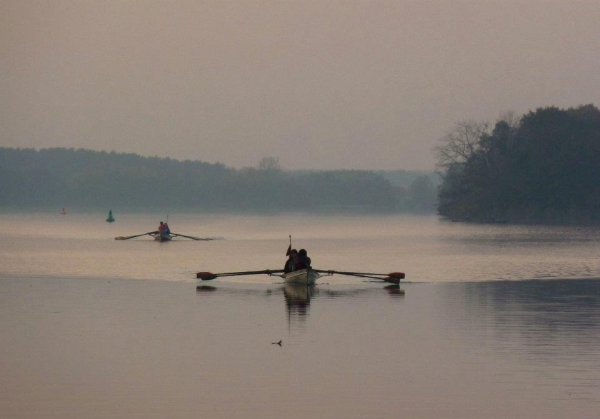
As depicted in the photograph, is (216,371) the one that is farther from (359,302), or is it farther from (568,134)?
(568,134)

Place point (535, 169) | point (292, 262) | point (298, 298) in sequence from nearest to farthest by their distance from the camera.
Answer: point (298, 298)
point (292, 262)
point (535, 169)

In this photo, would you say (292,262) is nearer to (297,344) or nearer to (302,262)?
(302,262)

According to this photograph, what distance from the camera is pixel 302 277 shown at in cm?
3759

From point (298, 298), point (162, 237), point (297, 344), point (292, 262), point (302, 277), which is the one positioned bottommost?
point (297, 344)

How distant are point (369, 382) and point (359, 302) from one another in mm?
14673

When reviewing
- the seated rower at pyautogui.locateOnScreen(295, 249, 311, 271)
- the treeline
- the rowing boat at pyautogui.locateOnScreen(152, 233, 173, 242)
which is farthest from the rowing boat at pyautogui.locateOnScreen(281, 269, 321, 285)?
the treeline

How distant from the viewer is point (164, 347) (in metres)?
24.1

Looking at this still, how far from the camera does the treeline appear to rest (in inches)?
4705

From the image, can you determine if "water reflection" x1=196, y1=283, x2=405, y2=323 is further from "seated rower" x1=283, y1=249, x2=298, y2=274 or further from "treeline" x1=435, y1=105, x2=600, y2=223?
"treeline" x1=435, y1=105, x2=600, y2=223

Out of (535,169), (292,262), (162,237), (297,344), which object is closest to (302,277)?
(292,262)

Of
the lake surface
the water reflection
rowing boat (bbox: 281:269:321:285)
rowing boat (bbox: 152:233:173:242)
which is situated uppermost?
rowing boat (bbox: 152:233:173:242)

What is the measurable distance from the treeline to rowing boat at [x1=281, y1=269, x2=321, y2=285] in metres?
86.0

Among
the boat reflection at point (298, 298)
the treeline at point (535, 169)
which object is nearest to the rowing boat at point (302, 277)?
the boat reflection at point (298, 298)

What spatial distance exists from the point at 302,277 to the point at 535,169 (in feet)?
289
